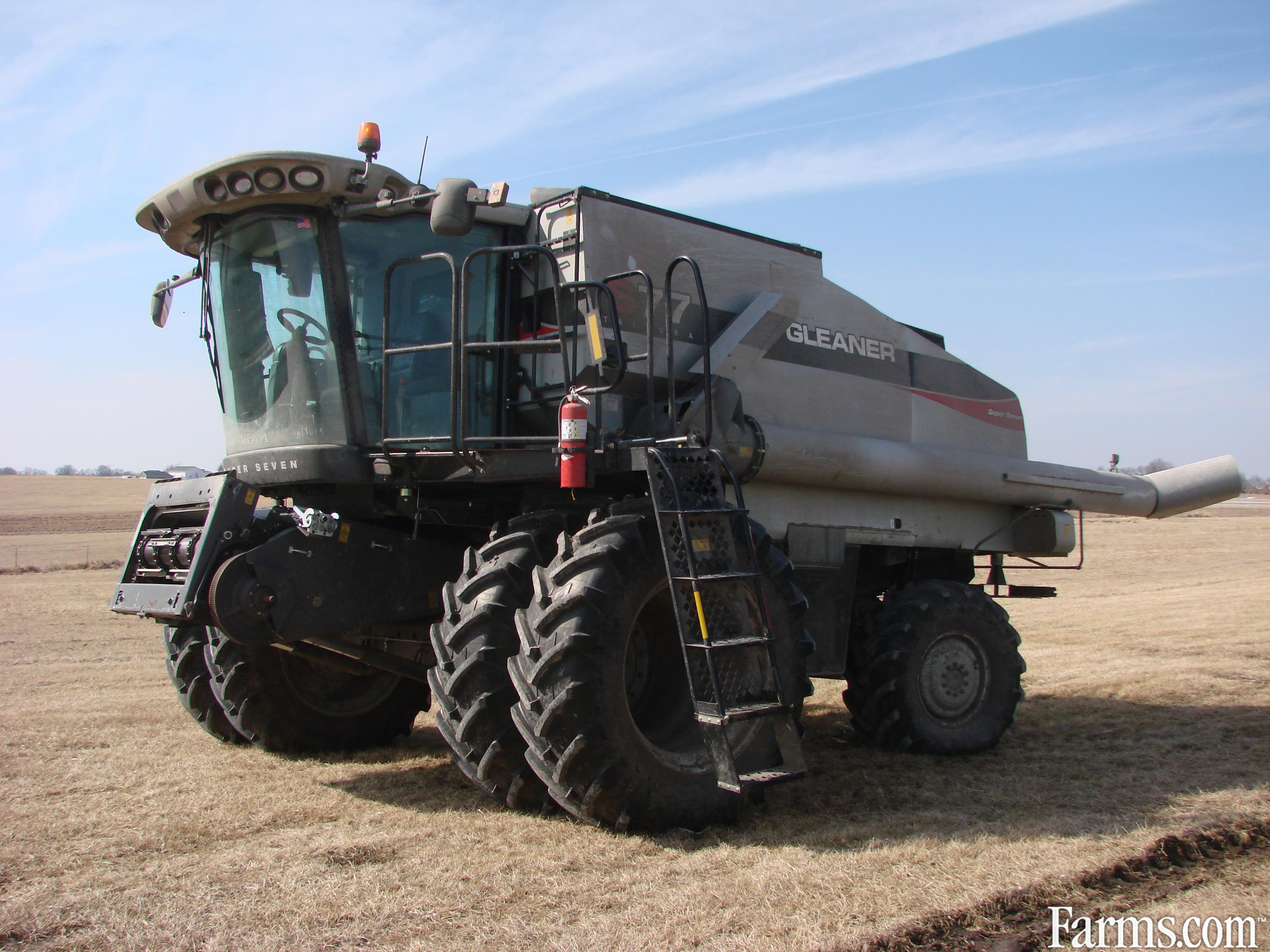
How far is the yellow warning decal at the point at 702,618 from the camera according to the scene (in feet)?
15.9

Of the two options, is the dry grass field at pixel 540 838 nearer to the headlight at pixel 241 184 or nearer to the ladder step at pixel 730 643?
the ladder step at pixel 730 643

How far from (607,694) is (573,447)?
1.21 meters

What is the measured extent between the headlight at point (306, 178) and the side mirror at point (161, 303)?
5.11 feet

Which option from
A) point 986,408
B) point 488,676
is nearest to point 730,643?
point 488,676

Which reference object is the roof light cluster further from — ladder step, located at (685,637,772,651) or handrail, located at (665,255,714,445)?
ladder step, located at (685,637,772,651)

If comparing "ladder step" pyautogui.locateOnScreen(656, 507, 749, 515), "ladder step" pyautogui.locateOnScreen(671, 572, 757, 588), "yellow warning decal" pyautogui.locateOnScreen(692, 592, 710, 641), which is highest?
"ladder step" pyautogui.locateOnScreen(656, 507, 749, 515)

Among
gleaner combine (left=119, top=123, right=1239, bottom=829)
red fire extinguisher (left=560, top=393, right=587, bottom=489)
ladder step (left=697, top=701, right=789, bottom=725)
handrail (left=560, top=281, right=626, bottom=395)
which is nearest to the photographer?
ladder step (left=697, top=701, right=789, bottom=725)

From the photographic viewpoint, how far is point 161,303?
681 cm

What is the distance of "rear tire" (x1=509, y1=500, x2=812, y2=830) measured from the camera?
4738 millimetres

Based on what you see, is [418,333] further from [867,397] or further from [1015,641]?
[1015,641]

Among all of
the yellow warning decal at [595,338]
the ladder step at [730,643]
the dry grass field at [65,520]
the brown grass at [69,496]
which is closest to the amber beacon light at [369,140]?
the yellow warning decal at [595,338]

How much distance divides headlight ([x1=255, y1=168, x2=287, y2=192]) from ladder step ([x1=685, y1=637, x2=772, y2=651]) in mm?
3363

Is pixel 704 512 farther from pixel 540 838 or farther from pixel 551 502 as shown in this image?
pixel 540 838

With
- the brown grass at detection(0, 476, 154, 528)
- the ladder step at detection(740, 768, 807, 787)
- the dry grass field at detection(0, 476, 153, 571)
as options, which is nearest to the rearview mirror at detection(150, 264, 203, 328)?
the ladder step at detection(740, 768, 807, 787)
